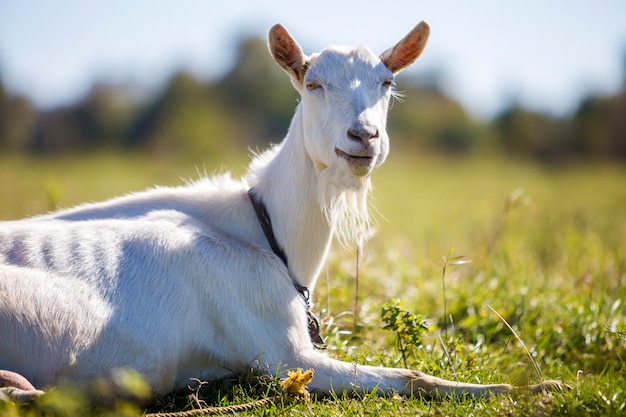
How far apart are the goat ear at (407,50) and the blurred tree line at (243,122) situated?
22073 millimetres

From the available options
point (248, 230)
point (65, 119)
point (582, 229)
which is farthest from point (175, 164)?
point (248, 230)

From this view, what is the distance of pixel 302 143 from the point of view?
397 cm

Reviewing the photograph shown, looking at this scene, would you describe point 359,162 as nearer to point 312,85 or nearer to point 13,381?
point 312,85

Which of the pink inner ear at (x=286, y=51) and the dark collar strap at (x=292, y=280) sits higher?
the pink inner ear at (x=286, y=51)

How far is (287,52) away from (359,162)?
0.93 m

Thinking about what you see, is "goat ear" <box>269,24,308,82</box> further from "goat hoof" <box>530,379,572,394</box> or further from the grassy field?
"goat hoof" <box>530,379,572,394</box>

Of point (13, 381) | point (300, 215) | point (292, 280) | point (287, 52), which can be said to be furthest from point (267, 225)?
point (13, 381)

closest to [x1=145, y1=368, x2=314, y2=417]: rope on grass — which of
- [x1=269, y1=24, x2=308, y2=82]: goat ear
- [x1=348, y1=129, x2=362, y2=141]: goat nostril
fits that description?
[x1=348, y1=129, x2=362, y2=141]: goat nostril

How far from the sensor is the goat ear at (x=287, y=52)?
12.6ft

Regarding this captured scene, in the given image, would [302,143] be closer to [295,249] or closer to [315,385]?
[295,249]

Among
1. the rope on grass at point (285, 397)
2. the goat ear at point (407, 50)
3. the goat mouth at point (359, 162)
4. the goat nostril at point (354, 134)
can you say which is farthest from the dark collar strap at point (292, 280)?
the goat ear at point (407, 50)

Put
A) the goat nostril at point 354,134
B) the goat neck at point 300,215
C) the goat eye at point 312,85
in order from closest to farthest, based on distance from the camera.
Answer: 1. the goat nostril at point 354,134
2. the goat eye at point 312,85
3. the goat neck at point 300,215

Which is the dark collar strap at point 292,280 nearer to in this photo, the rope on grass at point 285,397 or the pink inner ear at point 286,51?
the rope on grass at point 285,397

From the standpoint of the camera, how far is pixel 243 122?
28.8 metres
